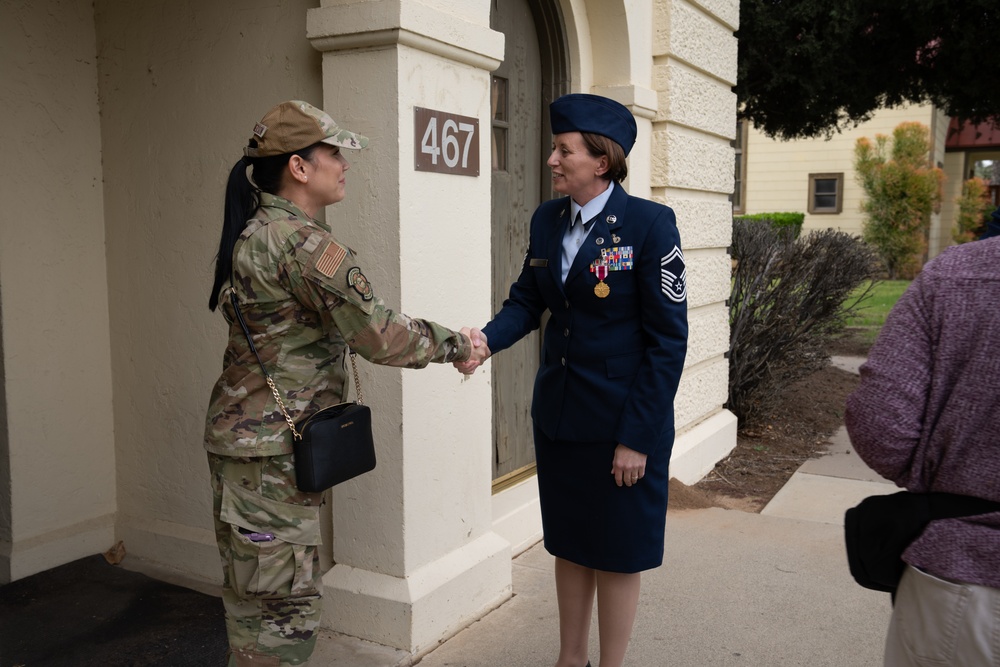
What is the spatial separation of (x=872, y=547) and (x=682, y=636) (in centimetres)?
198

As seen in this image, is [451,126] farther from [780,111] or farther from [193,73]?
[780,111]

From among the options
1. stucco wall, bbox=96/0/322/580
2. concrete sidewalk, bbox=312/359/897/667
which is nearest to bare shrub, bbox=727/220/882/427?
concrete sidewalk, bbox=312/359/897/667

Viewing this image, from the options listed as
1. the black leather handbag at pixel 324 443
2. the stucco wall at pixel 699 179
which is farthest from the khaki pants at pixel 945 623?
the stucco wall at pixel 699 179

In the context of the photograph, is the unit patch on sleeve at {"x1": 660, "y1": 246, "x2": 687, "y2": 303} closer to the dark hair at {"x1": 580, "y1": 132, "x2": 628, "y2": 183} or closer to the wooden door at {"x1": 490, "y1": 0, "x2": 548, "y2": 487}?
the dark hair at {"x1": 580, "y1": 132, "x2": 628, "y2": 183}

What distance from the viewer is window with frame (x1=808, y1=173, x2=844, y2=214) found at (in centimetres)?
2523

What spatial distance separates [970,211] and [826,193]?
525 cm

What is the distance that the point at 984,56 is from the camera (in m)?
10.4

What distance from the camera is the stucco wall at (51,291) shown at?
149 inches

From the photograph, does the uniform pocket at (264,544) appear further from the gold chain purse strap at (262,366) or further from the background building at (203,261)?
the background building at (203,261)

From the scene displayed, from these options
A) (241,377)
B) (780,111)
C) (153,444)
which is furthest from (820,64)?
(241,377)

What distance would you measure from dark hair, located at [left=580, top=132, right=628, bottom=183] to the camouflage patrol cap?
30.7 inches

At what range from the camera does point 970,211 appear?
27.3 meters

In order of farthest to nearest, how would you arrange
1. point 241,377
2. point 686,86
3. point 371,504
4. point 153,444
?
point 686,86
point 153,444
point 371,504
point 241,377

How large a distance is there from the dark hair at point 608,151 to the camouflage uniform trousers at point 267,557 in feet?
4.25
